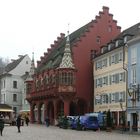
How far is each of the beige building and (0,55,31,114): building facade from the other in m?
44.3

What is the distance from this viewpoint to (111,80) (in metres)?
72.1

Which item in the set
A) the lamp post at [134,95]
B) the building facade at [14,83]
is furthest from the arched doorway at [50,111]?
the lamp post at [134,95]

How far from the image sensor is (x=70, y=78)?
265ft

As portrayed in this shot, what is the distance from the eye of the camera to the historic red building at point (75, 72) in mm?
80750

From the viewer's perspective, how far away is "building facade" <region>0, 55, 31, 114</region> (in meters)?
119

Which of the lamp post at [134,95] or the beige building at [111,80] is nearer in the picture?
the lamp post at [134,95]

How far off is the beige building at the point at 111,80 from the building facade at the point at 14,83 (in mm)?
44322

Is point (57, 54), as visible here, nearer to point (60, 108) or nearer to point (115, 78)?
point (60, 108)

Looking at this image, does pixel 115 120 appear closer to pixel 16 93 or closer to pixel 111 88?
pixel 111 88

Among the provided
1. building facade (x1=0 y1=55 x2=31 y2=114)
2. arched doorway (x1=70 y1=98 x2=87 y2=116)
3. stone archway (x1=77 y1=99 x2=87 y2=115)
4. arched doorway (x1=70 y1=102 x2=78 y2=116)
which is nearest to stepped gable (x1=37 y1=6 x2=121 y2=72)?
arched doorway (x1=70 y1=98 x2=87 y2=116)

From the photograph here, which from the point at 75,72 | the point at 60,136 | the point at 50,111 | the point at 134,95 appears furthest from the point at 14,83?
the point at 60,136

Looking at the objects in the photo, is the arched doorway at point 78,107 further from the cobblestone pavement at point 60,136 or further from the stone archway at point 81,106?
the cobblestone pavement at point 60,136

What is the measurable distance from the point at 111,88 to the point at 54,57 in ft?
72.2

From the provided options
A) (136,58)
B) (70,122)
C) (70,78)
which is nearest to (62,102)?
(70,78)
